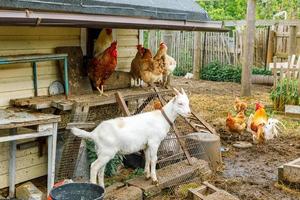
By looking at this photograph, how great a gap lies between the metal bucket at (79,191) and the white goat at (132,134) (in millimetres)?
532

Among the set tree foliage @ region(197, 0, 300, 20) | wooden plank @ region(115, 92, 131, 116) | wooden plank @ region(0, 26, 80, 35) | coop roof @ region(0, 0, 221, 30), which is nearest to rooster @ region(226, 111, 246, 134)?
coop roof @ region(0, 0, 221, 30)

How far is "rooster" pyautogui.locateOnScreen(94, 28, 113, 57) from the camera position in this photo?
Answer: 613 centimetres

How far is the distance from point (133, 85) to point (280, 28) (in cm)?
1081

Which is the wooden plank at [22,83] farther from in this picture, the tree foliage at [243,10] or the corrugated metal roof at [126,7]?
the tree foliage at [243,10]

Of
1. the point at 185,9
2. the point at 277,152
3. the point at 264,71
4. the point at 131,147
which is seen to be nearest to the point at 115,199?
the point at 131,147

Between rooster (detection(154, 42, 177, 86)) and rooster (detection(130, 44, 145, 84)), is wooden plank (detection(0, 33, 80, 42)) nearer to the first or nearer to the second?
rooster (detection(130, 44, 145, 84))

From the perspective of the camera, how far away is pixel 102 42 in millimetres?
6141

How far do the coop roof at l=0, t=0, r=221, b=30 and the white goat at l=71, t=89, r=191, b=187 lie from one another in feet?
3.69

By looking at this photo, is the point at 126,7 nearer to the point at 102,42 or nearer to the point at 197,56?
the point at 102,42

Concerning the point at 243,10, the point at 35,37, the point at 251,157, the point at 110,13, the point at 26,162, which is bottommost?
the point at 251,157

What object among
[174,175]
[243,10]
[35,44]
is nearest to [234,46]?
[243,10]

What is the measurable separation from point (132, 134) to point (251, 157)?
2.92 m

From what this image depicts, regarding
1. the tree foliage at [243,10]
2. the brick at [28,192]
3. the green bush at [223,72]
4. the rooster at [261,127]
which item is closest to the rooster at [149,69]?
the brick at [28,192]

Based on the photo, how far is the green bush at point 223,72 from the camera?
15828 millimetres
